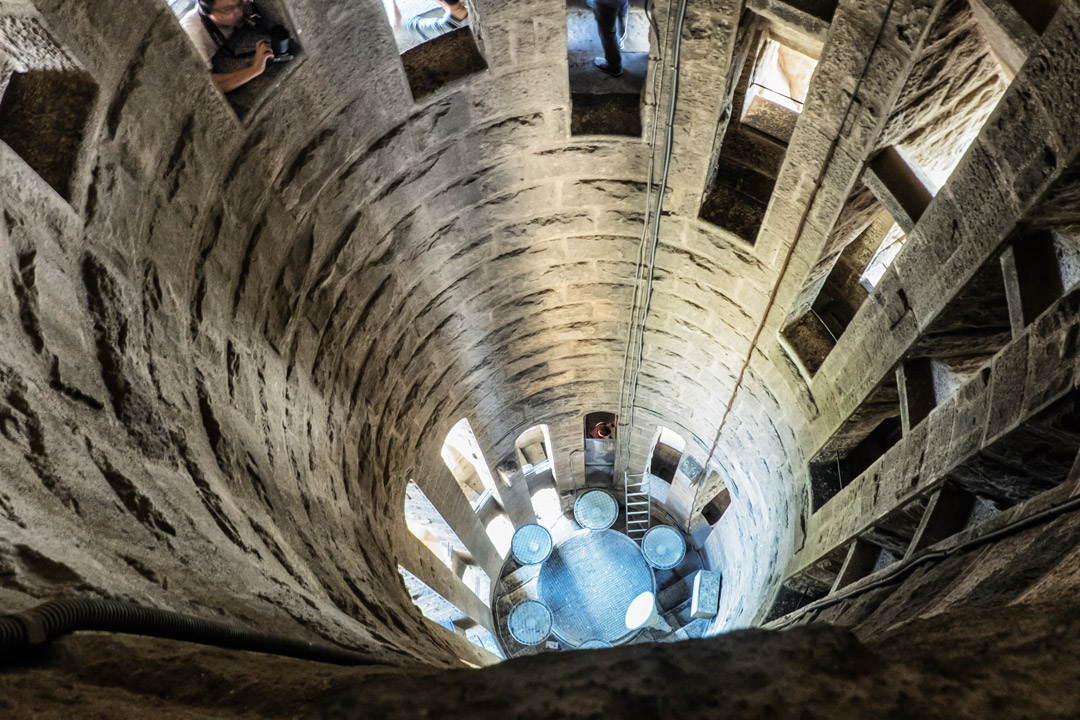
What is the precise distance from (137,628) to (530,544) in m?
8.29

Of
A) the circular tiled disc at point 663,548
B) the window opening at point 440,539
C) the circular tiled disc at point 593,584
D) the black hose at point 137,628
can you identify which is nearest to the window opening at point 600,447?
the circular tiled disc at point 593,584

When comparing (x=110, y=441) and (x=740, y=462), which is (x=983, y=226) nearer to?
(x=110, y=441)

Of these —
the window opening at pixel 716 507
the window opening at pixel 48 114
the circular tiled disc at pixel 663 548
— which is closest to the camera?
the window opening at pixel 48 114

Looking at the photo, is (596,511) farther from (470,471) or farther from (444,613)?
(444,613)

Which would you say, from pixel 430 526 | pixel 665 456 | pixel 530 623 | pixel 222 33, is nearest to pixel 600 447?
pixel 665 456

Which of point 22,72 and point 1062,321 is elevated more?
point 22,72

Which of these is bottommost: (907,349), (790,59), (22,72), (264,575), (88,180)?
(264,575)

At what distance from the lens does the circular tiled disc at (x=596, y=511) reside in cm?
998

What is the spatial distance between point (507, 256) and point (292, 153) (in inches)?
94.8

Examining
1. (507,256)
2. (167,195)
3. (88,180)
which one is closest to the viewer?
(88,180)

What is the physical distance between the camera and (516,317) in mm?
6520

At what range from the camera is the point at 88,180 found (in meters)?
2.49

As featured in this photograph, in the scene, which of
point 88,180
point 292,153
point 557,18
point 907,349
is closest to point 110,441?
point 88,180

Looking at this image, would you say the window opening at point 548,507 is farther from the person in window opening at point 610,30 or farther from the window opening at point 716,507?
the person in window opening at point 610,30
